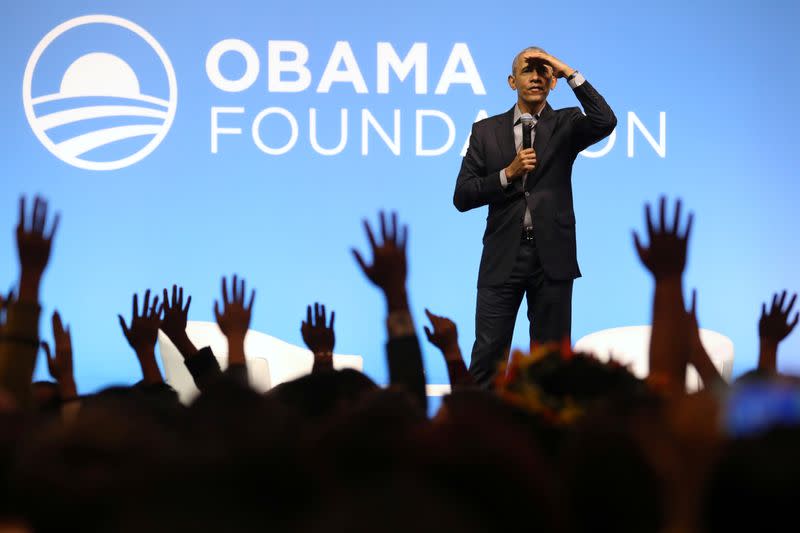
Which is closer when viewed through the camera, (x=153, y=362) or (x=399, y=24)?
(x=153, y=362)

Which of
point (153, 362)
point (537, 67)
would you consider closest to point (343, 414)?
point (153, 362)

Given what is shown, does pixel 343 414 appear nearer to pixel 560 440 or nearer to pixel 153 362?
pixel 560 440

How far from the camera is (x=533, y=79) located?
3045mm

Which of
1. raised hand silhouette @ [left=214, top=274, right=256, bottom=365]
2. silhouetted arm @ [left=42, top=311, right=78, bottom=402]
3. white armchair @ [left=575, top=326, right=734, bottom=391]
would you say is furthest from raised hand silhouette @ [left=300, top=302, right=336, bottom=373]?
white armchair @ [left=575, top=326, right=734, bottom=391]

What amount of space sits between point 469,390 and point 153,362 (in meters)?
1.08

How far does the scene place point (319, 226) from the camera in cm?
459

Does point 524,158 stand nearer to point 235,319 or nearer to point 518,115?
point 518,115

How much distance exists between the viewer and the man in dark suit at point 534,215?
294 centimetres

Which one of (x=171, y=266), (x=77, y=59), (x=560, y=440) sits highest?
(x=77, y=59)

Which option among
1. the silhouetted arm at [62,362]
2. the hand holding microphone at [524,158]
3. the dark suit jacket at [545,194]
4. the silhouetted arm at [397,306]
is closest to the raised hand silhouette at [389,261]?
the silhouetted arm at [397,306]

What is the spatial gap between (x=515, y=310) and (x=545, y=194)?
1.30ft

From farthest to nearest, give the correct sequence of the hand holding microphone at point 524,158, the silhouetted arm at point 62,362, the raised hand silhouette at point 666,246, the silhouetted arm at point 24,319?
the hand holding microphone at point 524,158
the silhouetted arm at point 62,362
the raised hand silhouette at point 666,246
the silhouetted arm at point 24,319

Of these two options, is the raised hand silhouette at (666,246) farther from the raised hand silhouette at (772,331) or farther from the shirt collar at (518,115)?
the shirt collar at (518,115)

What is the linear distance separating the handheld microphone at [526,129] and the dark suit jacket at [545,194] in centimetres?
6
